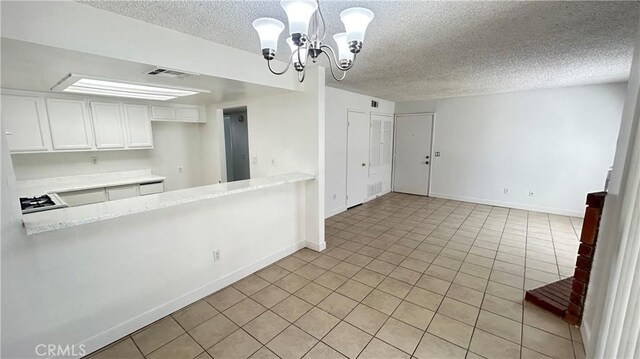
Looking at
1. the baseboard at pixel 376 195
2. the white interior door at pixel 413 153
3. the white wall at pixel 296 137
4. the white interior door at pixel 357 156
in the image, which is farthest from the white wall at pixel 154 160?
the white interior door at pixel 413 153

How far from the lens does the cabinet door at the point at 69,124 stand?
3186 millimetres

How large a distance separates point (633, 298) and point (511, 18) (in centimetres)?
188

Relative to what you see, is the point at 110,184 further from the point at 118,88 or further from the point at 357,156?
the point at 357,156

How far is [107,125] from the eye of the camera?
364 centimetres

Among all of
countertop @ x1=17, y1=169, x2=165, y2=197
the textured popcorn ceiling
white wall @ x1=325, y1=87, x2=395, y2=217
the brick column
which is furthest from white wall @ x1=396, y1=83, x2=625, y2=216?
countertop @ x1=17, y1=169, x2=165, y2=197

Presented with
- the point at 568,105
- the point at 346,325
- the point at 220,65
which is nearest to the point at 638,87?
the point at 346,325

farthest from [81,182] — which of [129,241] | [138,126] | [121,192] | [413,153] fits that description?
[413,153]

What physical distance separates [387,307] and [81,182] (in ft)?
14.2

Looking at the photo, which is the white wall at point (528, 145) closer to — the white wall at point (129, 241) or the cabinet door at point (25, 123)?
the white wall at point (129, 241)

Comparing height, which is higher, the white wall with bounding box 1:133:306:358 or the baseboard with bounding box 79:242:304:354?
the white wall with bounding box 1:133:306:358

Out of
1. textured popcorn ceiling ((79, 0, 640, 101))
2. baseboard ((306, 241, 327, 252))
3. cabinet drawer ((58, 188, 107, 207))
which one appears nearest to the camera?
textured popcorn ceiling ((79, 0, 640, 101))

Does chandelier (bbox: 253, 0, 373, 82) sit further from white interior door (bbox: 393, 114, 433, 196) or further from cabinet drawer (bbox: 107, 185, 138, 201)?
white interior door (bbox: 393, 114, 433, 196)

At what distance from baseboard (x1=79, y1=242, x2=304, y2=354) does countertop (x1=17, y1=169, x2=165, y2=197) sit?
86.1 inches

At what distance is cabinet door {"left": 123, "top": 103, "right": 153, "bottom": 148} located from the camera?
3.83 meters
